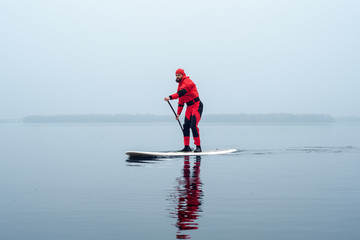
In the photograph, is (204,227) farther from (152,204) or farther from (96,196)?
(96,196)

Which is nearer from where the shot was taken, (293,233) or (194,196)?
(293,233)

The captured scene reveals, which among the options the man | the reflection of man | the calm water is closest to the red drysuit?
the man

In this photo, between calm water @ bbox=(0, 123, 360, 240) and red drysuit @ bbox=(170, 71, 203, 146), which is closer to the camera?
calm water @ bbox=(0, 123, 360, 240)

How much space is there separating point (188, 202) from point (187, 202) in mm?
18

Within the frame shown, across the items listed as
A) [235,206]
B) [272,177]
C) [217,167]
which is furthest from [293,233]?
[217,167]

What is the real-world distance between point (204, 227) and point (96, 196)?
373 centimetres

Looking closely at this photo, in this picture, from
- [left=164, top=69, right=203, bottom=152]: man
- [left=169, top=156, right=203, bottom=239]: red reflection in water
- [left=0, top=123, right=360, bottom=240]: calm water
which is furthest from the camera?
[left=164, top=69, right=203, bottom=152]: man

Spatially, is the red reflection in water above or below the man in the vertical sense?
below

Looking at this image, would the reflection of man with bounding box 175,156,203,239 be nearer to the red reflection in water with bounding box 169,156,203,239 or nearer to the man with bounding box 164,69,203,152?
the red reflection in water with bounding box 169,156,203,239

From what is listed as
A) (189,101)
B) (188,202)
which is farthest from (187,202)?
(189,101)

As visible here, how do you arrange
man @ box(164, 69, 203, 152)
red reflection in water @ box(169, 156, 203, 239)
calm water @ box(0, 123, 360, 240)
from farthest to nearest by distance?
man @ box(164, 69, 203, 152) → red reflection in water @ box(169, 156, 203, 239) → calm water @ box(0, 123, 360, 240)

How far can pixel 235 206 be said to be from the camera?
30.2 feet

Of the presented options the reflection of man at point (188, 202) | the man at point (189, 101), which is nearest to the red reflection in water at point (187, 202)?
the reflection of man at point (188, 202)

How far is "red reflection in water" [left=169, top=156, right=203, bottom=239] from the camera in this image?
7587 mm
